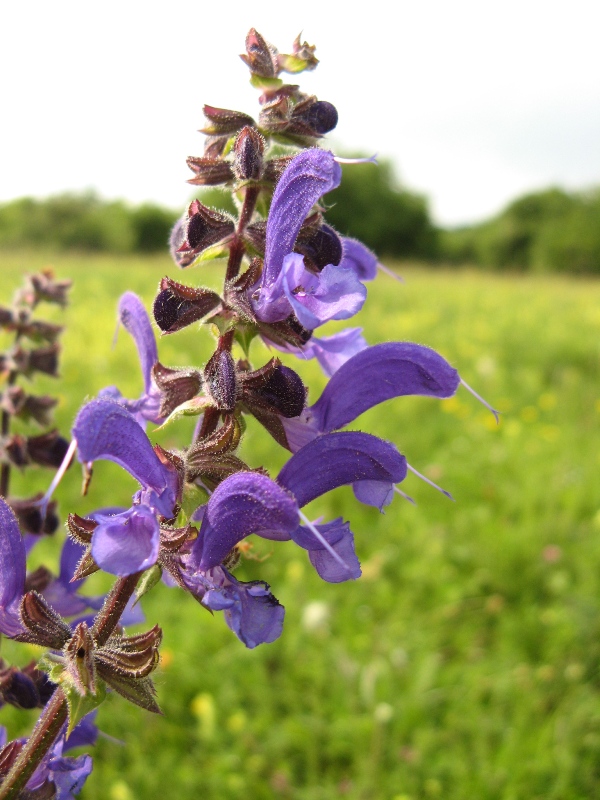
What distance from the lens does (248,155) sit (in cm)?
98

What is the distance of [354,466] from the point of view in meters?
1.01

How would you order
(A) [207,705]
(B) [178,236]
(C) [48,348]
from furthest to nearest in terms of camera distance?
(A) [207,705] < (C) [48,348] < (B) [178,236]

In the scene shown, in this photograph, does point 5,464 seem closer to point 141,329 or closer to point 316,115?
point 141,329

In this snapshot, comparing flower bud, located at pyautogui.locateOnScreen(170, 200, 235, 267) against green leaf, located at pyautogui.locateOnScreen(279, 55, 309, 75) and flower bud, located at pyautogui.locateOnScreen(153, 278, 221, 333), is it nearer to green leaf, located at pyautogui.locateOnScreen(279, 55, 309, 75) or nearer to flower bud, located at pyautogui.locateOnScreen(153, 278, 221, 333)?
flower bud, located at pyautogui.locateOnScreen(153, 278, 221, 333)

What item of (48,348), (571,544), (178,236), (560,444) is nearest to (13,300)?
(48,348)

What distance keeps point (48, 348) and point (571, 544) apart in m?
2.95

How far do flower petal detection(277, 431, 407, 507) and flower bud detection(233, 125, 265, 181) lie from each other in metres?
0.39

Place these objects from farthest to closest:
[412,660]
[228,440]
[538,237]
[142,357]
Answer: [538,237], [412,660], [142,357], [228,440]

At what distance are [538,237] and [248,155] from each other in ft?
143

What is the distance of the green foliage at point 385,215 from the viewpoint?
36.7 metres

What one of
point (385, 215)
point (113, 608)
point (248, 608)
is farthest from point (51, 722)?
point (385, 215)

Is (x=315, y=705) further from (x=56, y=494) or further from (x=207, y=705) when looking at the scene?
(x=56, y=494)

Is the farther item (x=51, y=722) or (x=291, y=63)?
(x=291, y=63)

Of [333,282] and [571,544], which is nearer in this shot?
[333,282]
